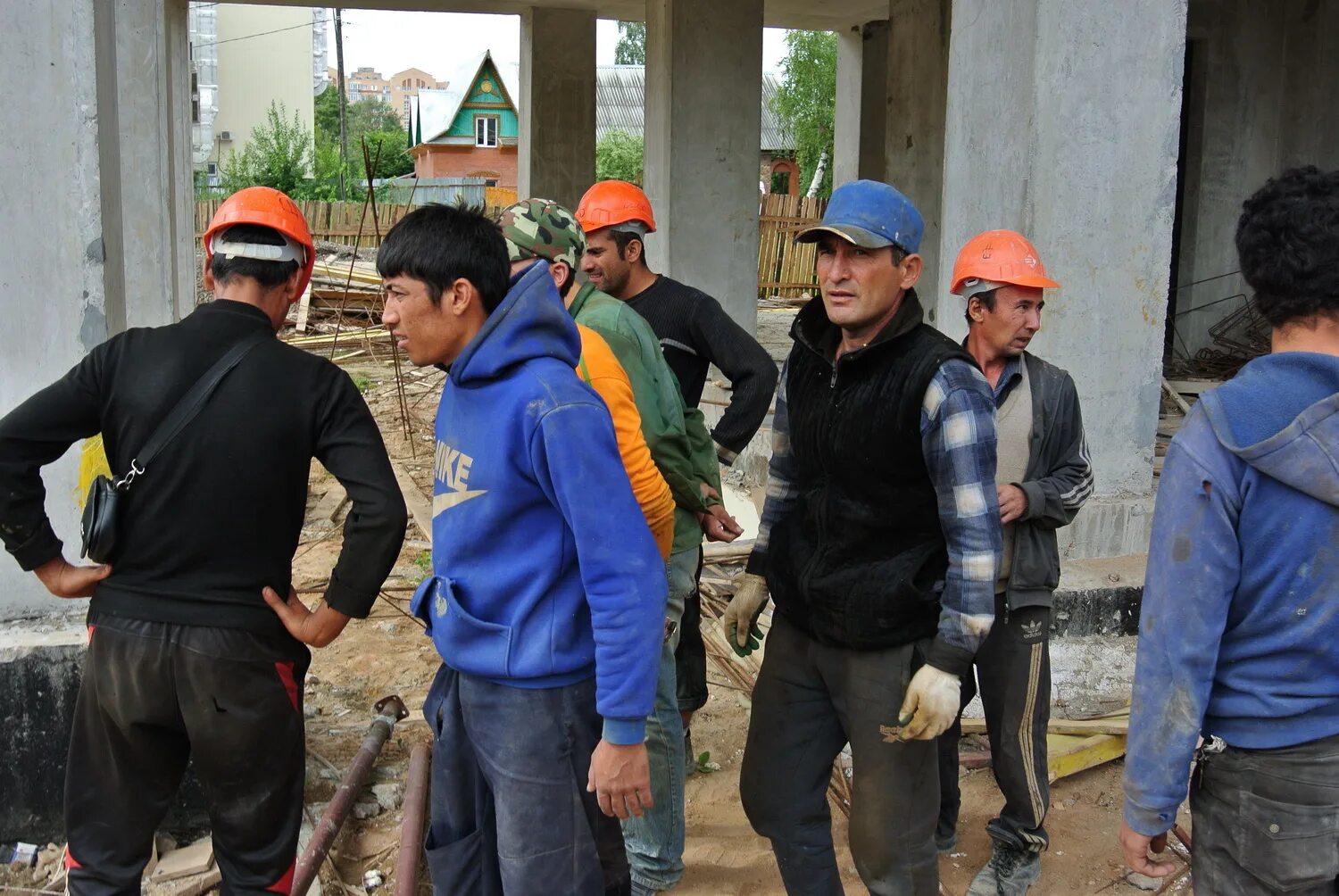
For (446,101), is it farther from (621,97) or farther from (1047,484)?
(1047,484)

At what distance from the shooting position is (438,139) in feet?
182

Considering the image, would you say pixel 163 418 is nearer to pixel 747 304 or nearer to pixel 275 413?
pixel 275 413

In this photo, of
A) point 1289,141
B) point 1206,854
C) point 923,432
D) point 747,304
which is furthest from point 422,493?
point 1289,141

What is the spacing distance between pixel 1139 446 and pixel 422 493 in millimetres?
5589

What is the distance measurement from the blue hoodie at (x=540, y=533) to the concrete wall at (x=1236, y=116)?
1063cm

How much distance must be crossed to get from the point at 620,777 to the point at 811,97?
43934 millimetres

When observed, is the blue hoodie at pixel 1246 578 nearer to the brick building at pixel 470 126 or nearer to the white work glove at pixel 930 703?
the white work glove at pixel 930 703

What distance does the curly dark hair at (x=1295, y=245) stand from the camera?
202cm

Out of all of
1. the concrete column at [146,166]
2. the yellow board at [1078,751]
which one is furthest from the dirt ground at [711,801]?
the concrete column at [146,166]

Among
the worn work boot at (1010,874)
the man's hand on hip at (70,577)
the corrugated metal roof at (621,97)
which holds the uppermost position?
the corrugated metal roof at (621,97)

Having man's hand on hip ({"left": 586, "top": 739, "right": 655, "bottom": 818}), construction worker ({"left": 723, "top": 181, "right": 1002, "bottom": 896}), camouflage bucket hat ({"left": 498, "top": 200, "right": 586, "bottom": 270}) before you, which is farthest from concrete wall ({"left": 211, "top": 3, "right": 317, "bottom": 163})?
man's hand on hip ({"left": 586, "top": 739, "right": 655, "bottom": 818})

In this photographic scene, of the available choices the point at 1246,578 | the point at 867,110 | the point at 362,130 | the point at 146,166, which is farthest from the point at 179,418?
the point at 362,130

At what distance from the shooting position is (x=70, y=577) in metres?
2.93

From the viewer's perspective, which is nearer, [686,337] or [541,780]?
[541,780]
